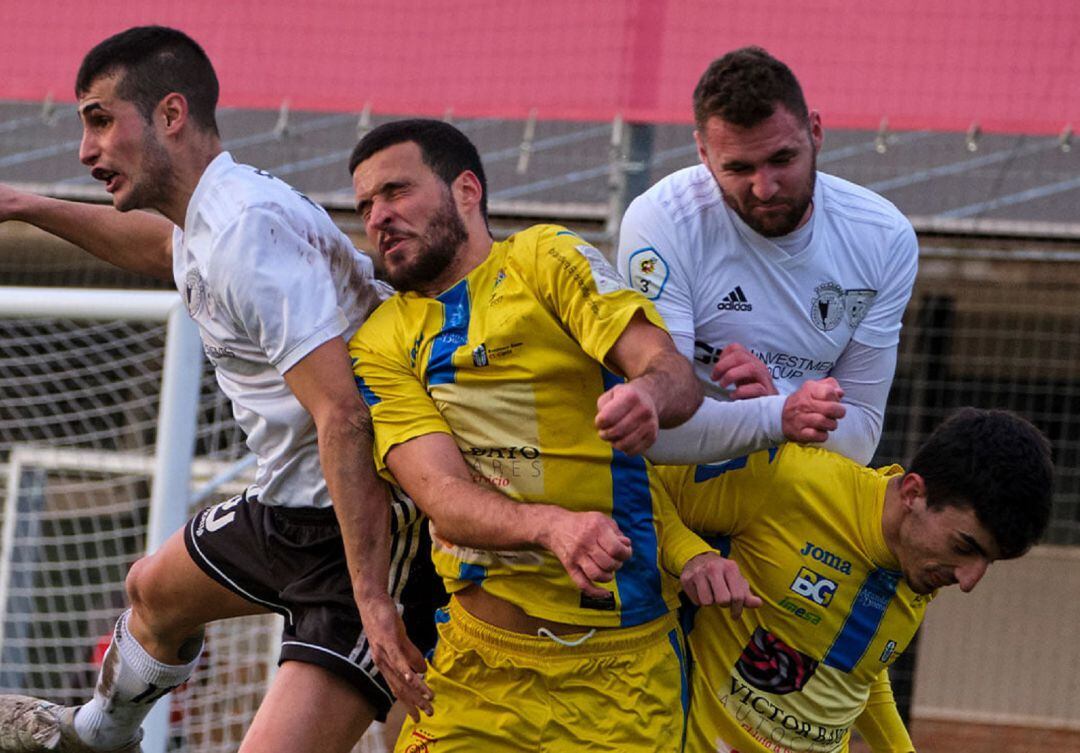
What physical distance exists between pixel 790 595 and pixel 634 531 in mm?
417

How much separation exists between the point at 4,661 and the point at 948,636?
624 centimetres

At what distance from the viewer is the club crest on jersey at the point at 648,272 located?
3.28 m

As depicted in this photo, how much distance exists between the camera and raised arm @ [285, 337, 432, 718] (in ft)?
10.2

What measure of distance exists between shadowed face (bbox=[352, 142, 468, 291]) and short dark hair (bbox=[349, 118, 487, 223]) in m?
0.02

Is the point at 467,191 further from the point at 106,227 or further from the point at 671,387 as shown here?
the point at 106,227

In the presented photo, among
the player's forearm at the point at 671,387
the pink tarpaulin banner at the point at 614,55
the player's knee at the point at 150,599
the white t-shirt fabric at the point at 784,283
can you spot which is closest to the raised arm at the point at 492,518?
the player's forearm at the point at 671,387

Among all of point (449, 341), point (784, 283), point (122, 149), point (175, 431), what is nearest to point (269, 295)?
point (449, 341)

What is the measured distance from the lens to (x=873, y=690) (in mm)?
3586

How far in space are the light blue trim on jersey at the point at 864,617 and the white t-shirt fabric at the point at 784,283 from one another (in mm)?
317

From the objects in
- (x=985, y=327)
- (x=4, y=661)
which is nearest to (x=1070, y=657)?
(x=985, y=327)

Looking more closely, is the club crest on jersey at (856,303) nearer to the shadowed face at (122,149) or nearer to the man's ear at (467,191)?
the man's ear at (467,191)

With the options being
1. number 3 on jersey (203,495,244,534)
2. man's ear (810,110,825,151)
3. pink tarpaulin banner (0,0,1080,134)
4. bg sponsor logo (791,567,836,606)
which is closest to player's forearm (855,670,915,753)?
bg sponsor logo (791,567,836,606)

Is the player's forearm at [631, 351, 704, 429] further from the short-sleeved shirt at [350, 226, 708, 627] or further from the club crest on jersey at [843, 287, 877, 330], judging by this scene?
the club crest on jersey at [843, 287, 877, 330]

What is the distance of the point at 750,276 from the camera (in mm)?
3365
